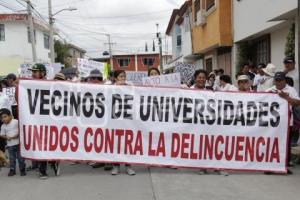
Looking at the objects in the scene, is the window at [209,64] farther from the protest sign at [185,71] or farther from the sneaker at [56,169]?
the sneaker at [56,169]

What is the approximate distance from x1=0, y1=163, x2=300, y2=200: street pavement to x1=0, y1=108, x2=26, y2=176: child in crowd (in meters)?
0.18

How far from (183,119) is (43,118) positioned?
240 centimetres

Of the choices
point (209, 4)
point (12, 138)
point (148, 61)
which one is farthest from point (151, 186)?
point (148, 61)

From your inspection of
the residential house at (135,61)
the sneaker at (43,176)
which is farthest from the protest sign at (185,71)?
the residential house at (135,61)

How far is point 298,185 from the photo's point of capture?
23.3ft

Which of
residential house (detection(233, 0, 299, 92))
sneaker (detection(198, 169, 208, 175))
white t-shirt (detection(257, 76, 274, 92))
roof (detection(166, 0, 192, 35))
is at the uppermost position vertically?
roof (detection(166, 0, 192, 35))

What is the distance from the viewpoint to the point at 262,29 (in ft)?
50.8

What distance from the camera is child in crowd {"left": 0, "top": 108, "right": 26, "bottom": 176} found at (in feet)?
26.3

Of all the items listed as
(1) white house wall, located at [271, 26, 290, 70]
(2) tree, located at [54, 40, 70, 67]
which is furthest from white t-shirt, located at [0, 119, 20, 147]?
(2) tree, located at [54, 40, 70, 67]

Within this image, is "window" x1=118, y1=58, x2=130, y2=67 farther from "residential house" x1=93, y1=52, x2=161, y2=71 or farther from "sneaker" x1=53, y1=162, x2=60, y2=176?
"sneaker" x1=53, y1=162, x2=60, y2=176

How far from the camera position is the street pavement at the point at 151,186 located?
21.3 ft

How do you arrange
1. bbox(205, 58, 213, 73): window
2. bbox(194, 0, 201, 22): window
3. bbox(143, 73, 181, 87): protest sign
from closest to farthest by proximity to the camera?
bbox(143, 73, 181, 87): protest sign < bbox(194, 0, 201, 22): window < bbox(205, 58, 213, 73): window

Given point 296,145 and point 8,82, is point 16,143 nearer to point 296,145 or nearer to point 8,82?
point 8,82

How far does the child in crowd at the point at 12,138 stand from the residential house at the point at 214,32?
13.4 metres
